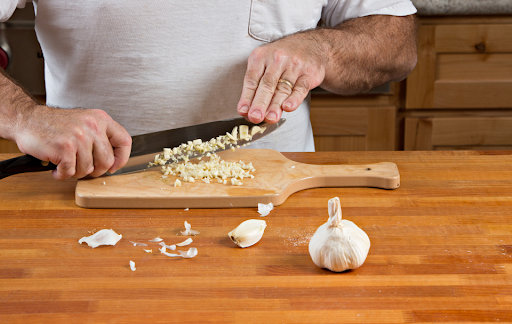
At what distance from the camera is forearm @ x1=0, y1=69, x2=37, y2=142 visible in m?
0.84

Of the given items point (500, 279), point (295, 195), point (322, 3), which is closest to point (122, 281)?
point (295, 195)

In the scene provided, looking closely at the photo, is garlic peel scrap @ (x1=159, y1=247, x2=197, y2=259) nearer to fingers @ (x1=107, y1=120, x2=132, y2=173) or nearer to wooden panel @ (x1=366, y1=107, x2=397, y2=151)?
fingers @ (x1=107, y1=120, x2=132, y2=173)

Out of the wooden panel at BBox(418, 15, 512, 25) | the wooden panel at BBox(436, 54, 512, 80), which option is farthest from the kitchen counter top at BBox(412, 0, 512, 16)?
the wooden panel at BBox(436, 54, 512, 80)

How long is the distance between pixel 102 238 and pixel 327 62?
0.63 metres

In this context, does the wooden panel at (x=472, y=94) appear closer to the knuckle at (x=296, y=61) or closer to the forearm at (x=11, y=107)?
the knuckle at (x=296, y=61)

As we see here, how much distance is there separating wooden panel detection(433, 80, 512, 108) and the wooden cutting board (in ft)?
3.29

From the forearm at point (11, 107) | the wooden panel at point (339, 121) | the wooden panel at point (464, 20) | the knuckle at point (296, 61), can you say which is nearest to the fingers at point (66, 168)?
the forearm at point (11, 107)

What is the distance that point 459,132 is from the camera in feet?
5.97

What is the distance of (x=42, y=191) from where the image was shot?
0.86 metres

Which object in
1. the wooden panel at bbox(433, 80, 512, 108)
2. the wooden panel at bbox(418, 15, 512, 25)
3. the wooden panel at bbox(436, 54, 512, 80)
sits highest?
the wooden panel at bbox(418, 15, 512, 25)

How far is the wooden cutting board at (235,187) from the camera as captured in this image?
2.63ft

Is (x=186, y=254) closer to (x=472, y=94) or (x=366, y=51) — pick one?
(x=366, y=51)

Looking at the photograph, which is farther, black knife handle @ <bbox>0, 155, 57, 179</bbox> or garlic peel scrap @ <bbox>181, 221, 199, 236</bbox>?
black knife handle @ <bbox>0, 155, 57, 179</bbox>

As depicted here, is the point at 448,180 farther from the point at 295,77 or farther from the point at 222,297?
the point at 222,297
